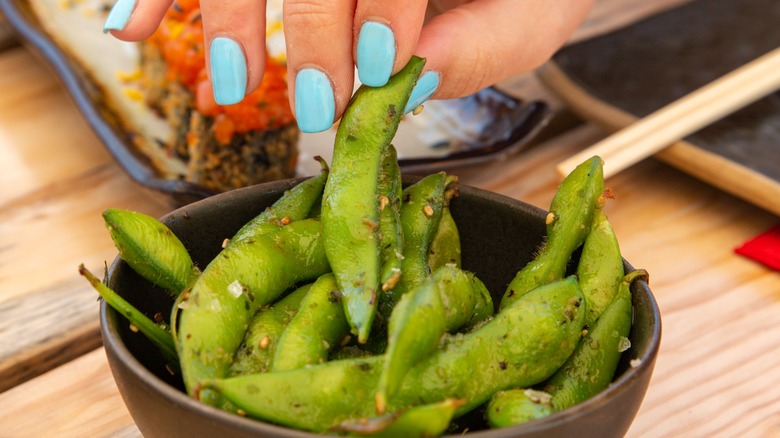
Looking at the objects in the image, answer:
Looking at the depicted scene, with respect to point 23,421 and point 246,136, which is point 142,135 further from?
A: point 23,421

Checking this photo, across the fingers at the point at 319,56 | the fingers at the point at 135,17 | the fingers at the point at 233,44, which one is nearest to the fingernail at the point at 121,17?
the fingers at the point at 135,17

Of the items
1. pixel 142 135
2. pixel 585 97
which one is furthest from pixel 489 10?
pixel 142 135

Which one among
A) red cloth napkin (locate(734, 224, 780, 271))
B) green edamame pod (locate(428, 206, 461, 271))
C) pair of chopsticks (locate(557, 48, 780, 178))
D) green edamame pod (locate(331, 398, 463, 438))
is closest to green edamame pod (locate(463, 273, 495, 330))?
green edamame pod (locate(428, 206, 461, 271))

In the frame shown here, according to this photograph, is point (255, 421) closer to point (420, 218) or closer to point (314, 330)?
point (314, 330)

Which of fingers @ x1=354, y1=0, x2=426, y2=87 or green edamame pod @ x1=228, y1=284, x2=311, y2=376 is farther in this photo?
fingers @ x1=354, y1=0, x2=426, y2=87

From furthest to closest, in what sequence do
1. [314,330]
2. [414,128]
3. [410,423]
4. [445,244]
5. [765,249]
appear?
1. [414,128]
2. [765,249]
3. [445,244]
4. [314,330]
5. [410,423]

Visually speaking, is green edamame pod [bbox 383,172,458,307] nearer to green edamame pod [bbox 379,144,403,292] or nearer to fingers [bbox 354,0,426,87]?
green edamame pod [bbox 379,144,403,292]

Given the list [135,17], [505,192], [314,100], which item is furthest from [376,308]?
[505,192]

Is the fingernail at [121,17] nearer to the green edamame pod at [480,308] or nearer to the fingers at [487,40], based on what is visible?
the fingers at [487,40]
